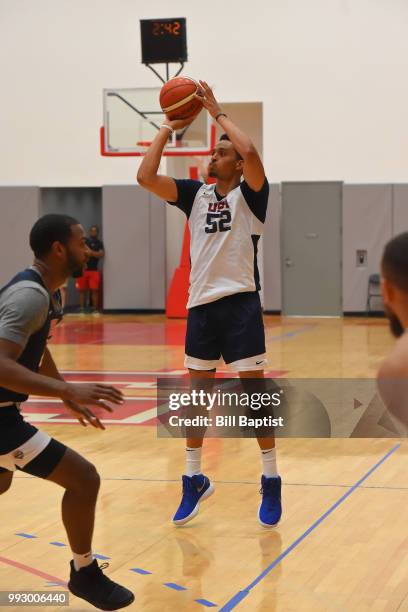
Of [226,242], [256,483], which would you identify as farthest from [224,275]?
[256,483]

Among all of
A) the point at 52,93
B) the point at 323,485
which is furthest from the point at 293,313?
the point at 323,485

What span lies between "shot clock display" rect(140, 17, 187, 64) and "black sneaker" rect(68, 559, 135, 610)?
14.1m

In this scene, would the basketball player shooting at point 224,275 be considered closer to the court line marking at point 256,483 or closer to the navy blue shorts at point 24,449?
the court line marking at point 256,483

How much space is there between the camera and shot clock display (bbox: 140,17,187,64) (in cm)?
1664

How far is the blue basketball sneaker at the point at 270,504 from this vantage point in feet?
16.2

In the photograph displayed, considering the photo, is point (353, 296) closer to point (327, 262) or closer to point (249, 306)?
point (327, 262)

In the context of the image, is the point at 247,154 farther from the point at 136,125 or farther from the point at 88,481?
the point at 136,125

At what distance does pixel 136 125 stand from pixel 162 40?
5.95 feet

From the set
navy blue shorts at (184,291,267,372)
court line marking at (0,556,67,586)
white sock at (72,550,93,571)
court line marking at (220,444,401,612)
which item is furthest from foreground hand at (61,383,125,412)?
navy blue shorts at (184,291,267,372)

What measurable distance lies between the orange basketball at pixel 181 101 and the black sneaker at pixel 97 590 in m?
2.73

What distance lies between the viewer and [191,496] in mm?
5102

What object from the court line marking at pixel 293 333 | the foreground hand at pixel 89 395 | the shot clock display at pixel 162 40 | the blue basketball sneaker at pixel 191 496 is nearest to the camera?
the foreground hand at pixel 89 395

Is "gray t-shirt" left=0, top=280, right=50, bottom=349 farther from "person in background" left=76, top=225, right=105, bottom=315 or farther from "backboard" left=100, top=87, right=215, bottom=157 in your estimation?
"person in background" left=76, top=225, right=105, bottom=315

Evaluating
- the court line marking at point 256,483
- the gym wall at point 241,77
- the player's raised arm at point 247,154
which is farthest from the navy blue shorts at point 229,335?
the gym wall at point 241,77
